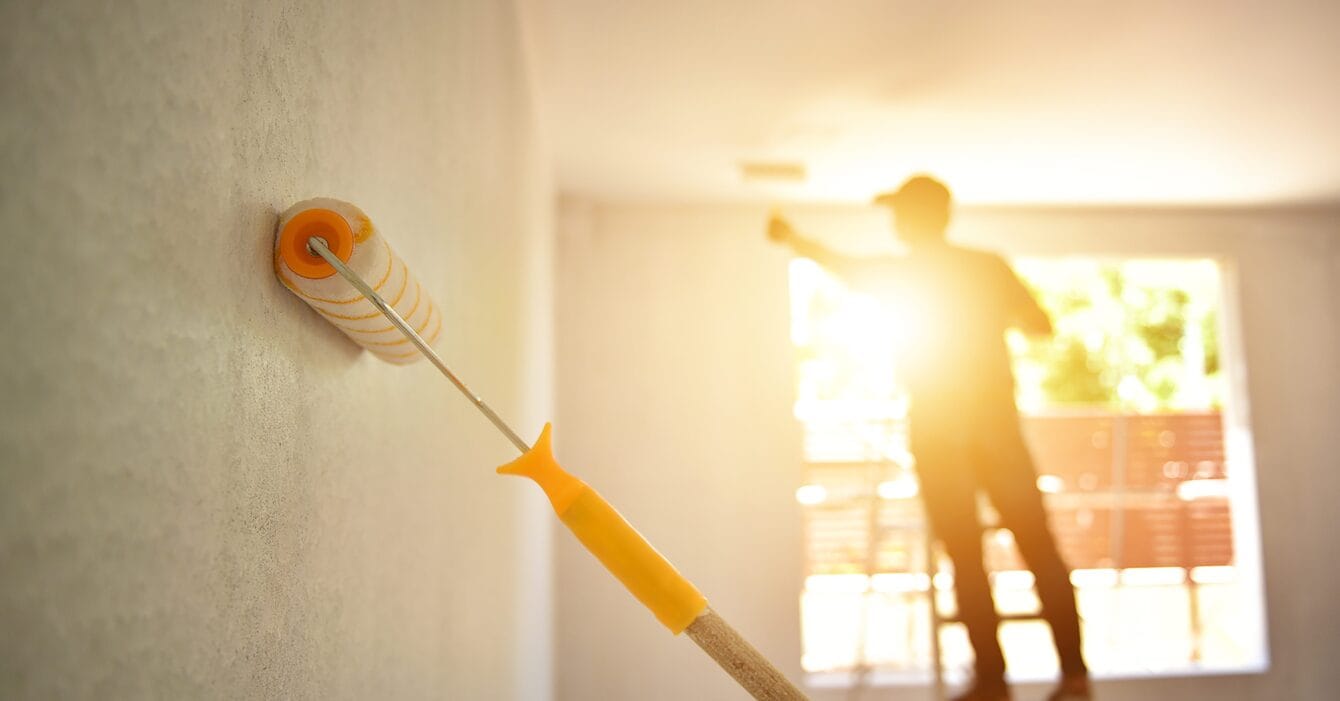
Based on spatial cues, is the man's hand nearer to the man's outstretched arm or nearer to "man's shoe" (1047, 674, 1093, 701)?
the man's outstretched arm

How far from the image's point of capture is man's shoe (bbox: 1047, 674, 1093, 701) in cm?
258

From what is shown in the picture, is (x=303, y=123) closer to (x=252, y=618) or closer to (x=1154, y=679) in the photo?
(x=252, y=618)

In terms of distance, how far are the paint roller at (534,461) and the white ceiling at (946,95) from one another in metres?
1.97

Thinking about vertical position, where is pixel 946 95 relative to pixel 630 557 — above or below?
above

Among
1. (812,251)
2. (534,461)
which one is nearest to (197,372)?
(534,461)

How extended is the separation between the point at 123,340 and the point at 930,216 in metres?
2.73

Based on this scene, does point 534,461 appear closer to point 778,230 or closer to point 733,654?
point 733,654

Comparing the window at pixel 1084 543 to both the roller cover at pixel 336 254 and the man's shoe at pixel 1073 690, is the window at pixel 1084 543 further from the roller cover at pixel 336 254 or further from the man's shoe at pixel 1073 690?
the roller cover at pixel 336 254

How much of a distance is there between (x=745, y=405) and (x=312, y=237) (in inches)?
152

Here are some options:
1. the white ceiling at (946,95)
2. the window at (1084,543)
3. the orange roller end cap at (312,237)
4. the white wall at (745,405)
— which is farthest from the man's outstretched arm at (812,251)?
the orange roller end cap at (312,237)

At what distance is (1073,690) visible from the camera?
2.58 metres

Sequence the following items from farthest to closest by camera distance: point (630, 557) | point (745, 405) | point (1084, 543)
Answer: point (1084, 543)
point (745, 405)
point (630, 557)

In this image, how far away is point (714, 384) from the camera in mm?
4293

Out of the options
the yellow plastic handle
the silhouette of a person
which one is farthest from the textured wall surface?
the silhouette of a person
